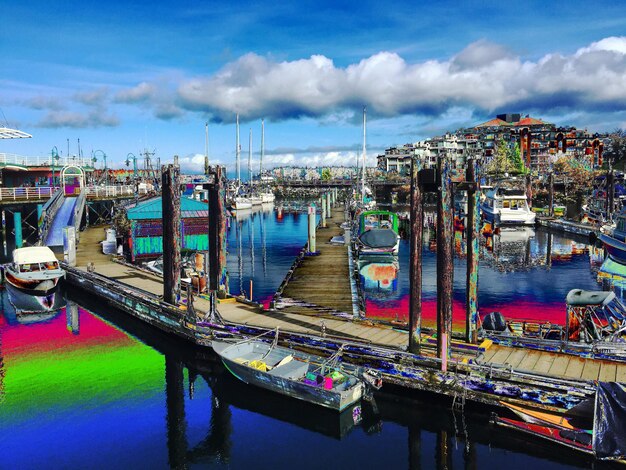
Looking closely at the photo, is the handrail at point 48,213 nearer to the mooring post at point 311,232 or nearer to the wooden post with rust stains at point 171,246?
the wooden post with rust stains at point 171,246

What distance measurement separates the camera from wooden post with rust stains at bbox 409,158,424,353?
18.9 metres

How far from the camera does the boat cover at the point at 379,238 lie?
5038 centimetres

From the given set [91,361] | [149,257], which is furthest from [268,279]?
[91,361]

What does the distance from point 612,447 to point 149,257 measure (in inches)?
1506

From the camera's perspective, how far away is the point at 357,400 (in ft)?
59.9

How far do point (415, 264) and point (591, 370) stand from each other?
6.79 metres

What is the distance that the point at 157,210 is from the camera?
45531 millimetres

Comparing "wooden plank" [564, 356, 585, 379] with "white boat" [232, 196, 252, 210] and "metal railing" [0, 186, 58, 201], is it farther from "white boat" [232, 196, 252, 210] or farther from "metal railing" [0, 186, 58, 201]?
"white boat" [232, 196, 252, 210]

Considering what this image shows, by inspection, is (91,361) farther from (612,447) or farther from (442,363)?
(612,447)

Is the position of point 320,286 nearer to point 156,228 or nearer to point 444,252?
point 444,252

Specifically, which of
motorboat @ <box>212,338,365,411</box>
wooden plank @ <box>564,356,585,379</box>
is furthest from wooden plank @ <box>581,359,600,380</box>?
motorboat @ <box>212,338,365,411</box>

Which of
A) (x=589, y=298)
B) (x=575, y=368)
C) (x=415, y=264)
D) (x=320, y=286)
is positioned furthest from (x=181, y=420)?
(x=589, y=298)

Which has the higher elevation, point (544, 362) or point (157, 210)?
point (157, 210)

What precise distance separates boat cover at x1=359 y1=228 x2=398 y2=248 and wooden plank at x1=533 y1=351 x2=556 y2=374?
3184 centimetres
